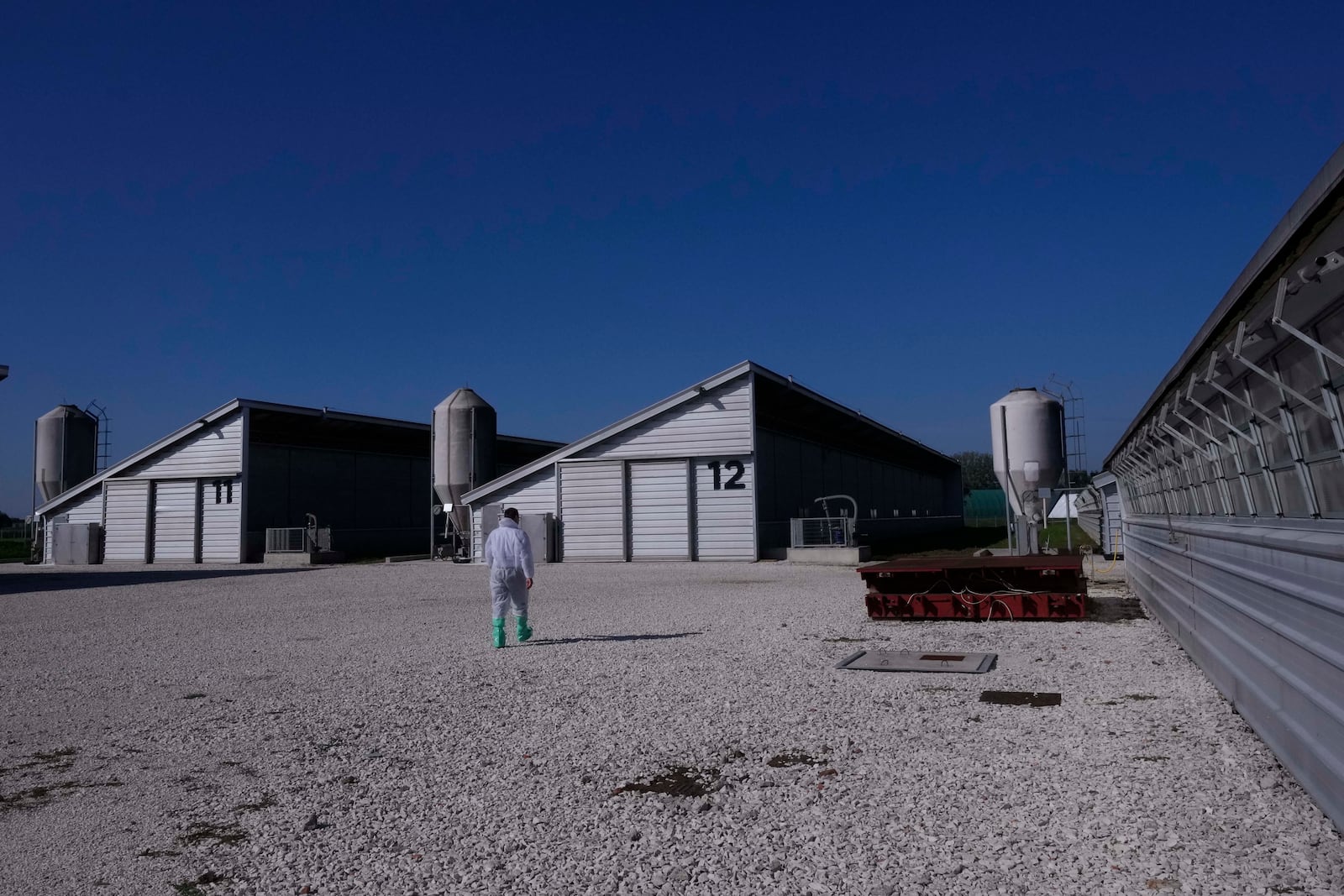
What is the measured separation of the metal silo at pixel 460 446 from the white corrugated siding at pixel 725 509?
32.1 ft

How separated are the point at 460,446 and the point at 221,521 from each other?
371 inches

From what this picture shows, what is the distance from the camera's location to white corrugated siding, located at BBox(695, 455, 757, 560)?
95.6 feet

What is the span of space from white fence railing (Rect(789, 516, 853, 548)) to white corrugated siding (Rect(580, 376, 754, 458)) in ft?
9.14

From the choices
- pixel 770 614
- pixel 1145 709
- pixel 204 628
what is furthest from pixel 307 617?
pixel 1145 709

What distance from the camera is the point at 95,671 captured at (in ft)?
33.2

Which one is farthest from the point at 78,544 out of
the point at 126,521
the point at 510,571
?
the point at 510,571

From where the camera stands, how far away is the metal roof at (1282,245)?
3.97 meters

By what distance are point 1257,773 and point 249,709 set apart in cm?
719

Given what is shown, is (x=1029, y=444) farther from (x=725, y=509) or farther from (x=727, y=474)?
(x=725, y=509)

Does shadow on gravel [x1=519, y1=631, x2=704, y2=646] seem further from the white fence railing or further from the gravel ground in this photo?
the white fence railing

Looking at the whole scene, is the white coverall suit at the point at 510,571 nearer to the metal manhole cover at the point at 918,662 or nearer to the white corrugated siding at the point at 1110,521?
the metal manhole cover at the point at 918,662

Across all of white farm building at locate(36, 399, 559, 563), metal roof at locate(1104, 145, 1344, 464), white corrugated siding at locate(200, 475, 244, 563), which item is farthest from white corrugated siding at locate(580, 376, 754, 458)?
metal roof at locate(1104, 145, 1344, 464)

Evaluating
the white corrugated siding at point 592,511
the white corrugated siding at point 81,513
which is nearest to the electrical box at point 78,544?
the white corrugated siding at point 81,513

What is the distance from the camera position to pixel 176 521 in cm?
3697
